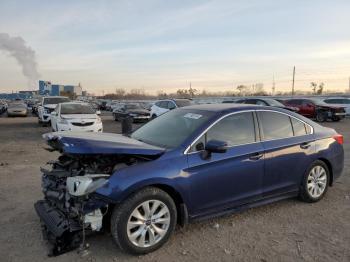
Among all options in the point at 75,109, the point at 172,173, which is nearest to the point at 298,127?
the point at 172,173

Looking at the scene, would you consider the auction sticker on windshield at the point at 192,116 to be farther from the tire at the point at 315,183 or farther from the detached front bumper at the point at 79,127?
the detached front bumper at the point at 79,127

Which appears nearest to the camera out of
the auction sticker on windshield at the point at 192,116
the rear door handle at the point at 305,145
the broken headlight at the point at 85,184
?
the broken headlight at the point at 85,184

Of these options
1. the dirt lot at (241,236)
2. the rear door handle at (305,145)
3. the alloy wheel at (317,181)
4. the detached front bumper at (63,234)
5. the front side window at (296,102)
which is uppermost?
the front side window at (296,102)

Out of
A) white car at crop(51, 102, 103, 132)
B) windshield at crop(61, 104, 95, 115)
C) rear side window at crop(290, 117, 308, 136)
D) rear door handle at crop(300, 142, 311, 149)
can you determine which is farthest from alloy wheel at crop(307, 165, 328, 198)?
windshield at crop(61, 104, 95, 115)

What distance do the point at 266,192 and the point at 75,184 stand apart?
2614 mm

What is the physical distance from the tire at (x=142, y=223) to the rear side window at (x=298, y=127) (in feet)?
8.15

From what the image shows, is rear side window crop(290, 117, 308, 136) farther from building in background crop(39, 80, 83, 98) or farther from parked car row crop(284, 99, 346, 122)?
building in background crop(39, 80, 83, 98)

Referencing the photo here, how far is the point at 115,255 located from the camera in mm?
3857

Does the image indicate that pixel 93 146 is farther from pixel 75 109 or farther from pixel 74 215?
pixel 75 109

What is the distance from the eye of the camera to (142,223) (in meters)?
3.87

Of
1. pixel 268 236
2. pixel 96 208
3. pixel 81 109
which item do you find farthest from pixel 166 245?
pixel 81 109

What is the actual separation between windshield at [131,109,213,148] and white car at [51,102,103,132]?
341 inches

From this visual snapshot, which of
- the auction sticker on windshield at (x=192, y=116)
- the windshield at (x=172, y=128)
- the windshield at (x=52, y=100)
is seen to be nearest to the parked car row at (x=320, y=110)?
the windshield at (x=52, y=100)

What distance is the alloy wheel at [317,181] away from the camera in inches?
216
